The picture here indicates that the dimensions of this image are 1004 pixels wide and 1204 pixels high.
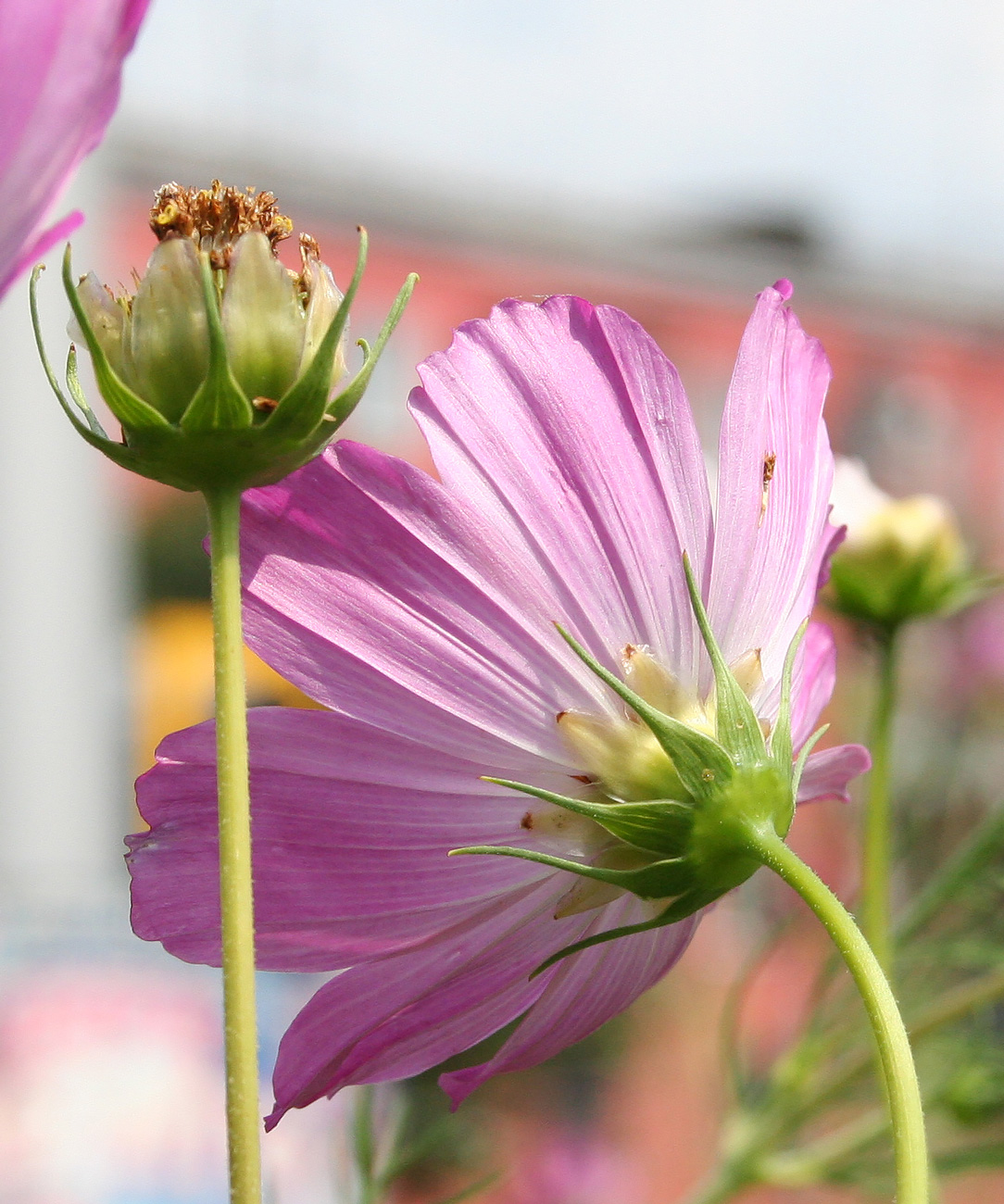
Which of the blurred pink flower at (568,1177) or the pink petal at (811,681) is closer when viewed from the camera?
the pink petal at (811,681)

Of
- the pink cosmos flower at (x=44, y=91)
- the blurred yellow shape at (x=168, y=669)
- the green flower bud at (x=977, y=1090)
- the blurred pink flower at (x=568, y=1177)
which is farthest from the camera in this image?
the blurred yellow shape at (x=168, y=669)

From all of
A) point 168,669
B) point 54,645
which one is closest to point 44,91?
point 54,645

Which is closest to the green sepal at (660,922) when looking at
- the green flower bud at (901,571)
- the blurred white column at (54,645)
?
the green flower bud at (901,571)

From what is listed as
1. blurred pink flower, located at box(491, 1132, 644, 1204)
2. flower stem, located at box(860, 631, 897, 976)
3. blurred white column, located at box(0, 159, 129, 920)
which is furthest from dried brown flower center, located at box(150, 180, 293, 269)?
blurred white column, located at box(0, 159, 129, 920)

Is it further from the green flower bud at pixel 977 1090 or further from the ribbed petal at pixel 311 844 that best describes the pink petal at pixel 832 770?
the green flower bud at pixel 977 1090

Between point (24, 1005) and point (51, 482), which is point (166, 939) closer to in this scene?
point (24, 1005)

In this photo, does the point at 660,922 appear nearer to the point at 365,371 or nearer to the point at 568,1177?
the point at 365,371

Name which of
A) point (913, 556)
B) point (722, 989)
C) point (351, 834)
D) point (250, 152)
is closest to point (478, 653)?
point (351, 834)
